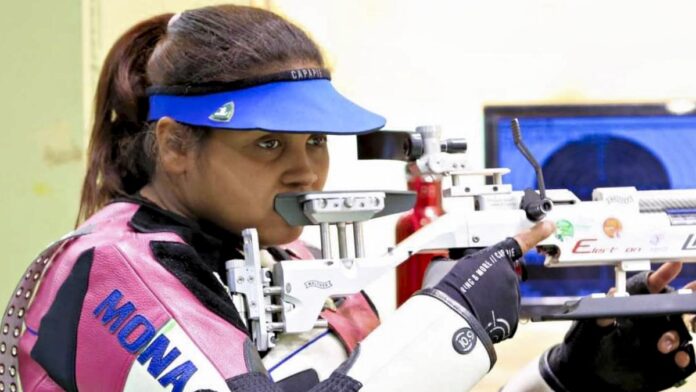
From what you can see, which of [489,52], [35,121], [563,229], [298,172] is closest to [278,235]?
[298,172]

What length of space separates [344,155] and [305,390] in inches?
33.5

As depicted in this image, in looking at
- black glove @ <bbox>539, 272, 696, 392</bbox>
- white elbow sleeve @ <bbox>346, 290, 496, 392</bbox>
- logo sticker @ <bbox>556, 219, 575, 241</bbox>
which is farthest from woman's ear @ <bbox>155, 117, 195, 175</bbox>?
black glove @ <bbox>539, 272, 696, 392</bbox>

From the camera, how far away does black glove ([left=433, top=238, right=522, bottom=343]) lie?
3.75 ft

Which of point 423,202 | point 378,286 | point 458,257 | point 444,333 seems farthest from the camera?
point 378,286

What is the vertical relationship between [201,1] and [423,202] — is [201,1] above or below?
above

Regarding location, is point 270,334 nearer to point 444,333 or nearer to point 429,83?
point 444,333

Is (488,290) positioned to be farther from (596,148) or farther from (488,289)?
(596,148)

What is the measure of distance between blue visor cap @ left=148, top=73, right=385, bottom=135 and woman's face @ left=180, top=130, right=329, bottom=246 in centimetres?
3

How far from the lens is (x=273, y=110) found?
116cm

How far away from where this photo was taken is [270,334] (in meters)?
1.14

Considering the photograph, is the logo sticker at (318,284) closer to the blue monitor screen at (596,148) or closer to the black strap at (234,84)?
the black strap at (234,84)

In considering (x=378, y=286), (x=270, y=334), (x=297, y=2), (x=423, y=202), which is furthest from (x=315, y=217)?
(x=297, y=2)

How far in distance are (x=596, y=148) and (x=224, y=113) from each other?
1033 millimetres

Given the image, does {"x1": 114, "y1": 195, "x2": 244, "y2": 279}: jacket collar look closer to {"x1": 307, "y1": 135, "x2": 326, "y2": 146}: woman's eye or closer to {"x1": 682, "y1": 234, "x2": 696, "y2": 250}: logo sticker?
{"x1": 307, "y1": 135, "x2": 326, "y2": 146}: woman's eye
